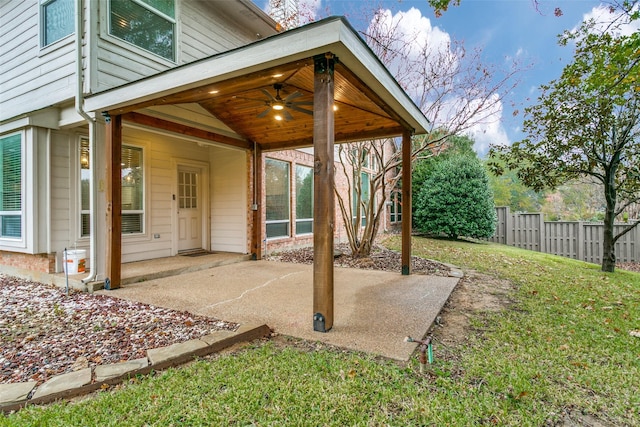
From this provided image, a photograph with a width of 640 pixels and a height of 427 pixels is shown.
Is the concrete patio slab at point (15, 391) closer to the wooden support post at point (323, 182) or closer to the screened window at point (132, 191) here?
the wooden support post at point (323, 182)

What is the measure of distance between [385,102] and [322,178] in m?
1.85

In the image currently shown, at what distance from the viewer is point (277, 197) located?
818 cm

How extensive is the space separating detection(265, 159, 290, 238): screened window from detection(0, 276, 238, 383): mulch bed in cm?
424

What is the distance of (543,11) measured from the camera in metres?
4.84

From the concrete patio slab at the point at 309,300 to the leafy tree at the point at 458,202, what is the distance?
7.12m

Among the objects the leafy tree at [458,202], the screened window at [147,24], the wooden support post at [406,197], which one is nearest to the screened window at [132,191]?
the screened window at [147,24]

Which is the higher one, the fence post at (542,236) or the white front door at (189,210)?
the white front door at (189,210)

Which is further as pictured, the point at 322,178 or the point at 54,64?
the point at 54,64

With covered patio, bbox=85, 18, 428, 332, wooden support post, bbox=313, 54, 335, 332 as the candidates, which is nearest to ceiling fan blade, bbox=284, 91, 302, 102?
covered patio, bbox=85, 18, 428, 332

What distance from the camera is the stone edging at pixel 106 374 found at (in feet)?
6.43

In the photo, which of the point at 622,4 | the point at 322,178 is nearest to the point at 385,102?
the point at 322,178

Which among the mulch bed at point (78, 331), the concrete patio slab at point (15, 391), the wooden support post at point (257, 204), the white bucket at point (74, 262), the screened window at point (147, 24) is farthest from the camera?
the wooden support post at point (257, 204)

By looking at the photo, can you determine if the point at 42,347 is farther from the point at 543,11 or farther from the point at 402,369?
the point at 543,11

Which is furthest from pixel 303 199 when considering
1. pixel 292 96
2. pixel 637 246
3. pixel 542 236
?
pixel 637 246
